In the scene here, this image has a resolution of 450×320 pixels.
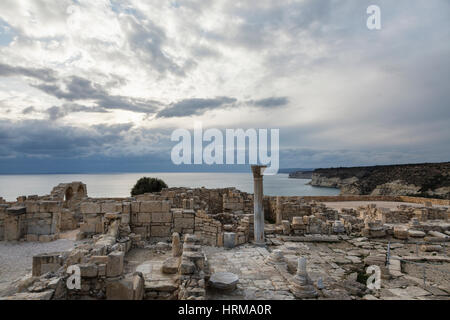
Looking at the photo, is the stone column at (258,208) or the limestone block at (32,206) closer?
the stone column at (258,208)

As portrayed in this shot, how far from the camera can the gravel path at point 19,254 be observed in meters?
7.98

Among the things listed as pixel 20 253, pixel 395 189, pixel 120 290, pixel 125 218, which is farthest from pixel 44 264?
pixel 395 189

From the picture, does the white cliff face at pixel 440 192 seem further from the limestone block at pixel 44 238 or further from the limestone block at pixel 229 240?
the limestone block at pixel 44 238

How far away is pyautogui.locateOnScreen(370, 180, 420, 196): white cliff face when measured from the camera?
42906 millimetres

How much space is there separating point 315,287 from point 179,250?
4.12 meters

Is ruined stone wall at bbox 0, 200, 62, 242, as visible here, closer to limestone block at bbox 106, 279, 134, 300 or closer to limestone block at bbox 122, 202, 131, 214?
limestone block at bbox 122, 202, 131, 214

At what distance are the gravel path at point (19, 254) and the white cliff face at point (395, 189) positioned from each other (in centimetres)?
4685

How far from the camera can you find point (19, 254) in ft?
32.7

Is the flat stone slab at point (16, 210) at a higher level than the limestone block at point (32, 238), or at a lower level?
higher

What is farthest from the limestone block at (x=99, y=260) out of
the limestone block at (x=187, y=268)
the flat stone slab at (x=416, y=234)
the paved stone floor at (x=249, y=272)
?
the flat stone slab at (x=416, y=234)

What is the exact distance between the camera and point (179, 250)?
8461 mm

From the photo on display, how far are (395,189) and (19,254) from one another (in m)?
51.3
